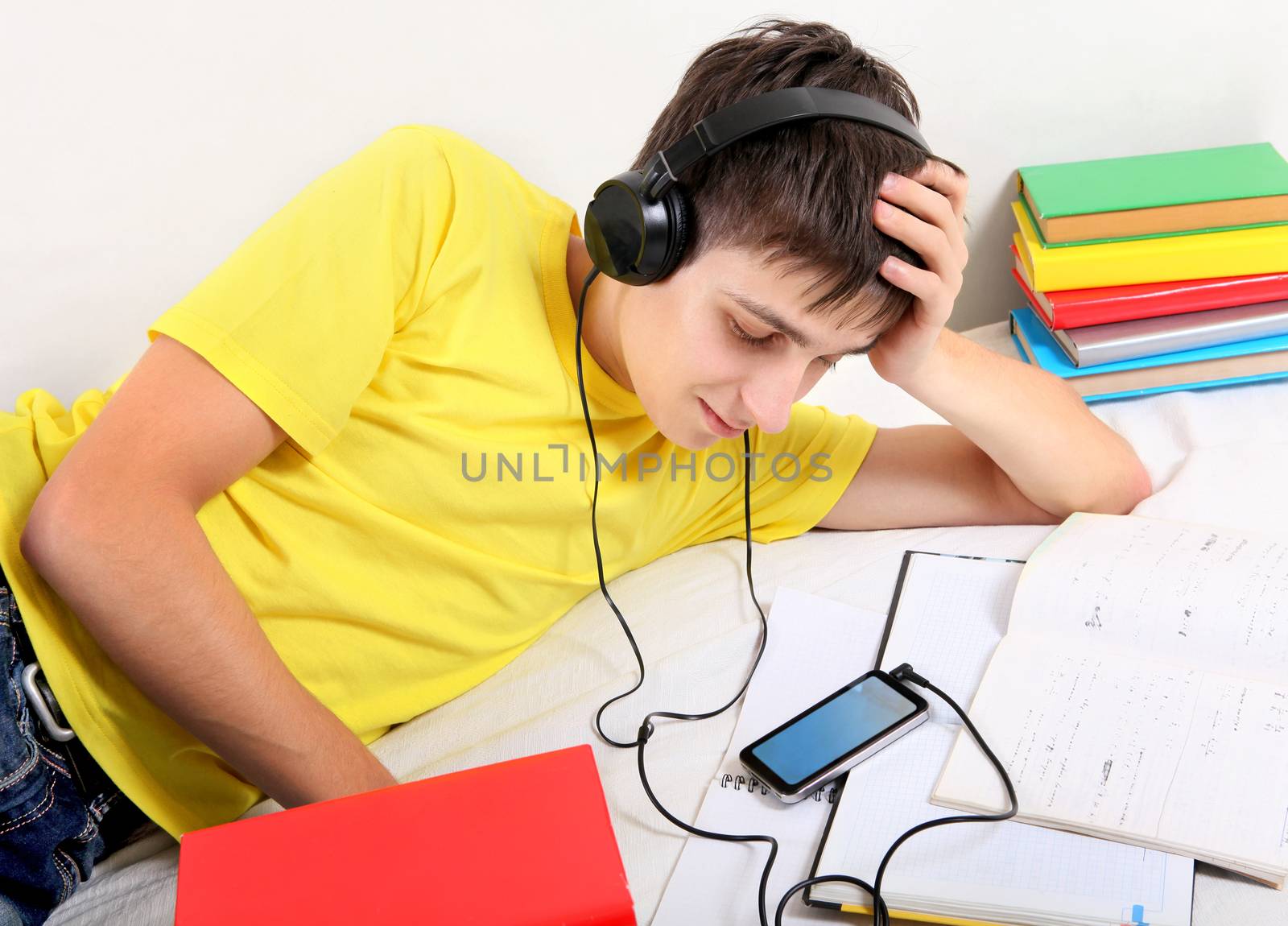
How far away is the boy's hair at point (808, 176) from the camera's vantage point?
0.82m

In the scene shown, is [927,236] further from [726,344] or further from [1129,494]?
[1129,494]

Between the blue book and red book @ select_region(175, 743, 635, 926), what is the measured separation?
1.06m

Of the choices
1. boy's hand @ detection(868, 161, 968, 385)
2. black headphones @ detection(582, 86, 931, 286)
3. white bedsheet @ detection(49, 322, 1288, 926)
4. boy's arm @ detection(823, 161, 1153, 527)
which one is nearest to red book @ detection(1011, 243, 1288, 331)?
white bedsheet @ detection(49, 322, 1288, 926)

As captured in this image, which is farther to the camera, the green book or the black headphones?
the green book

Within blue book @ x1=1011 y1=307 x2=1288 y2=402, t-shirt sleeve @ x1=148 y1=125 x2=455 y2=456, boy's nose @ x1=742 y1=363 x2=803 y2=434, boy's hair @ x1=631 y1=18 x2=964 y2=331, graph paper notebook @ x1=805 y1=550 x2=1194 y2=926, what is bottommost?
blue book @ x1=1011 y1=307 x2=1288 y2=402

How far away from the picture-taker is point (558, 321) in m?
1.04

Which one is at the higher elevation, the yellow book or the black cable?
the black cable

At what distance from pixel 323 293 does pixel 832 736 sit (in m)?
0.54

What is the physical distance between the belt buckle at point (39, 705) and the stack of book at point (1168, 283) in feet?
3.90

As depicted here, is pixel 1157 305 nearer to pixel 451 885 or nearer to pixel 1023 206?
pixel 1023 206

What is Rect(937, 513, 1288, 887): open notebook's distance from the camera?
0.74 meters

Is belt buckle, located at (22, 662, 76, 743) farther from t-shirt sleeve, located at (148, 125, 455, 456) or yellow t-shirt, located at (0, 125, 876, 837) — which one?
t-shirt sleeve, located at (148, 125, 455, 456)

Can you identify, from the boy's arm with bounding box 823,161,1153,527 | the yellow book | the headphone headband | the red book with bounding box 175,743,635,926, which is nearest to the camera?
the red book with bounding box 175,743,635,926

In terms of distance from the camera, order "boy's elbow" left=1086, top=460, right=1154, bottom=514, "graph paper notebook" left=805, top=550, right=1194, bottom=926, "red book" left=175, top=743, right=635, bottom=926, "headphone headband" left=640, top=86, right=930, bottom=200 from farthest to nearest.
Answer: "boy's elbow" left=1086, top=460, right=1154, bottom=514, "headphone headband" left=640, top=86, right=930, bottom=200, "graph paper notebook" left=805, top=550, right=1194, bottom=926, "red book" left=175, top=743, right=635, bottom=926
